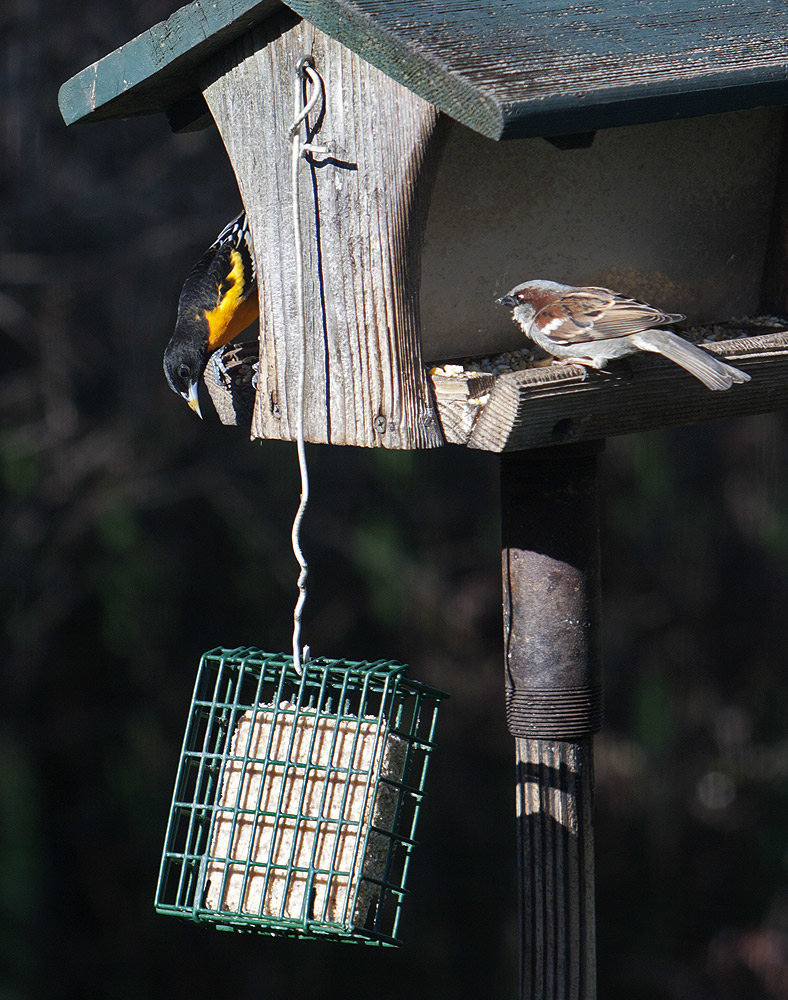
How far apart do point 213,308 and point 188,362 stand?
0.57 feet

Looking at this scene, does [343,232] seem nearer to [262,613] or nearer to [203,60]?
[203,60]

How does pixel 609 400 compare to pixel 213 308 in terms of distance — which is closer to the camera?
pixel 609 400

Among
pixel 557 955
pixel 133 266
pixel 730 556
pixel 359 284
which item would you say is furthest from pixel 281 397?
pixel 730 556

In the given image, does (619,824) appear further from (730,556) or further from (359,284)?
(359,284)

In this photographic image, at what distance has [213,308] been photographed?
11.6 feet

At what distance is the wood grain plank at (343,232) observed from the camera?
8.40ft

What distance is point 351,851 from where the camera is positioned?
2.60 metres

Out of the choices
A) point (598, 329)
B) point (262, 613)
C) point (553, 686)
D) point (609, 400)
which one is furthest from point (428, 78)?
point (262, 613)

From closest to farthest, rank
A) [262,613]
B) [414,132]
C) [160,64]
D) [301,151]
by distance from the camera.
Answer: [414,132], [301,151], [160,64], [262,613]

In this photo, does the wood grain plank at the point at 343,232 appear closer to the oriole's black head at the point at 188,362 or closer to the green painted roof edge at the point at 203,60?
the green painted roof edge at the point at 203,60

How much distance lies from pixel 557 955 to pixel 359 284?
1.45 m

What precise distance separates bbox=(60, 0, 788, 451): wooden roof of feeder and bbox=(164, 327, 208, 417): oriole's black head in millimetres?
505

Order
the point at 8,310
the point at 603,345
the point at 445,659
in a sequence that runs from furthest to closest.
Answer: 1. the point at 445,659
2. the point at 8,310
3. the point at 603,345

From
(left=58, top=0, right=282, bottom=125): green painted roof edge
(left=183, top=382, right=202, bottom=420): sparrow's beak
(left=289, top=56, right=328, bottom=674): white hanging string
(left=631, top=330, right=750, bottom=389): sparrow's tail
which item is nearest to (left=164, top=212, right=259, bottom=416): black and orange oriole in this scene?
(left=183, top=382, right=202, bottom=420): sparrow's beak
